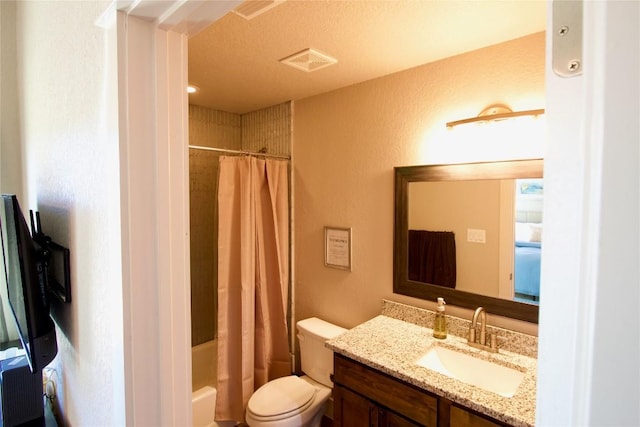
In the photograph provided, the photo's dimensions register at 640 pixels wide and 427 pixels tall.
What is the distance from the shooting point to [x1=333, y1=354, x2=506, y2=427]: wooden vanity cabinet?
1248mm

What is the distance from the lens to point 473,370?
1.54 metres

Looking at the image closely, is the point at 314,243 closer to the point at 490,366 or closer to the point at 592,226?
the point at 490,366

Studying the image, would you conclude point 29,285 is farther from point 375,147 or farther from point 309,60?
point 375,147

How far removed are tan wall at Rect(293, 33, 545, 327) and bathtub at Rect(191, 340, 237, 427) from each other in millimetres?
866

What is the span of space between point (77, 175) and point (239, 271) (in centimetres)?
135

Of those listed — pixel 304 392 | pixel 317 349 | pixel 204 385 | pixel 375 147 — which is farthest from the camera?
pixel 204 385

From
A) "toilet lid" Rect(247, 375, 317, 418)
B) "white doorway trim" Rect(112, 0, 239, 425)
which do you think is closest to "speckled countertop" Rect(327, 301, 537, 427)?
"toilet lid" Rect(247, 375, 317, 418)

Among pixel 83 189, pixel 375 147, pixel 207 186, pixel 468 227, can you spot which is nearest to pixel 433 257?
pixel 468 227

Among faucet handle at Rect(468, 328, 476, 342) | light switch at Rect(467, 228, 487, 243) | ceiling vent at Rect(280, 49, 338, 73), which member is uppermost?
ceiling vent at Rect(280, 49, 338, 73)

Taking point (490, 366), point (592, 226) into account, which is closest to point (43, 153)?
point (592, 226)

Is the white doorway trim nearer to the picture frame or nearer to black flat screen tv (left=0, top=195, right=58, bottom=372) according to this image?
black flat screen tv (left=0, top=195, right=58, bottom=372)

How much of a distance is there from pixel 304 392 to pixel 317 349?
0.29m

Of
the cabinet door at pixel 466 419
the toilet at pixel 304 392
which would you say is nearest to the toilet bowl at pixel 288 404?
the toilet at pixel 304 392

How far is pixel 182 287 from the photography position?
0.77 meters
